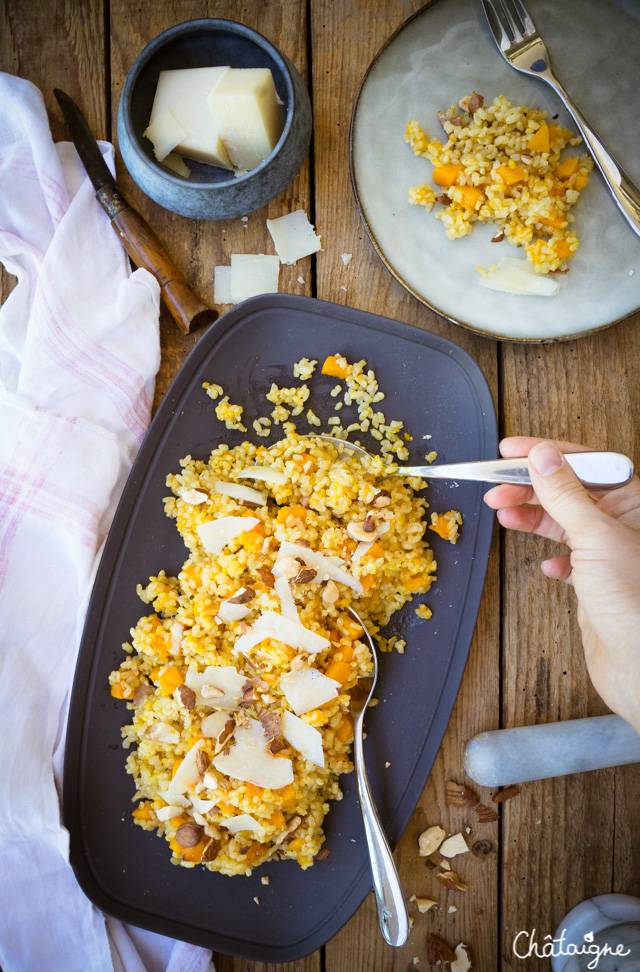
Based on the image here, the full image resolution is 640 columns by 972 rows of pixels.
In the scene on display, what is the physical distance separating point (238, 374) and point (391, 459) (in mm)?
393

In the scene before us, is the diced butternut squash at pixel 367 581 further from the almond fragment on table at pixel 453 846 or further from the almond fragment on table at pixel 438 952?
the almond fragment on table at pixel 438 952

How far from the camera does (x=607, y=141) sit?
144 cm

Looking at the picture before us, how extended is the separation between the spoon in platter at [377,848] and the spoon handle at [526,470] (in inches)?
14.0

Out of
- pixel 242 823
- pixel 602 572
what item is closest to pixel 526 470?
pixel 602 572

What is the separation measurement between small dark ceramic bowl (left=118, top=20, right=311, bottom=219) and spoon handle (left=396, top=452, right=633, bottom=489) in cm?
68

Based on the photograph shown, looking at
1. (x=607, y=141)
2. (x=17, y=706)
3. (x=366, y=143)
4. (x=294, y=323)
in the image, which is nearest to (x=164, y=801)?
(x=17, y=706)

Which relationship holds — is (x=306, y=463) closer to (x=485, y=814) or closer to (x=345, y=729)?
(x=345, y=729)

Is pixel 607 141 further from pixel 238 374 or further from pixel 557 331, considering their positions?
pixel 238 374

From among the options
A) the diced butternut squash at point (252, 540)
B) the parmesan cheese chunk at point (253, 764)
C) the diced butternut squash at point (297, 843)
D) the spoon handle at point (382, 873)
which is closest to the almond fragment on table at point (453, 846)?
the spoon handle at point (382, 873)

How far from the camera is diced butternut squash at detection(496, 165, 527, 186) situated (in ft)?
4.58

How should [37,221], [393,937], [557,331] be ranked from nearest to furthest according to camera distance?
[393,937]
[557,331]
[37,221]

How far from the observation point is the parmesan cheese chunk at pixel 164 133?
1407 mm

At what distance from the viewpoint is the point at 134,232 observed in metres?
1.50

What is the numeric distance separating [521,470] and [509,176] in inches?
26.1
